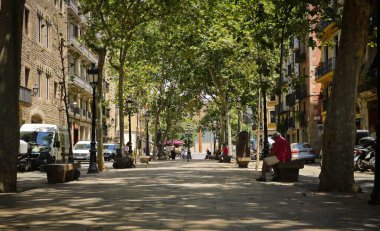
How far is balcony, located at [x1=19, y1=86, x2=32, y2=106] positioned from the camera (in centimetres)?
3203

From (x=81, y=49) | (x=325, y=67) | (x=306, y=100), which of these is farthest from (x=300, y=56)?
(x=81, y=49)

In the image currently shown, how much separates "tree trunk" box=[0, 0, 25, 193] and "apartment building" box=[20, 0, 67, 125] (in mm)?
18999

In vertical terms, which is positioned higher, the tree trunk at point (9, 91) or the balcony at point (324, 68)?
the balcony at point (324, 68)

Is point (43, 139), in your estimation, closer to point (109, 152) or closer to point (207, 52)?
point (207, 52)

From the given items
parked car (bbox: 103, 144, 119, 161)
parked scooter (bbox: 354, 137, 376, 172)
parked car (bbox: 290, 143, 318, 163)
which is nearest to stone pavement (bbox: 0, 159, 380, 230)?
parked scooter (bbox: 354, 137, 376, 172)

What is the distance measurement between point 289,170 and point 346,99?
4405 mm

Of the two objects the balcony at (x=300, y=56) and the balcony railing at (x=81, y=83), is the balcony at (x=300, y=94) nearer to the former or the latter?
the balcony at (x=300, y=56)

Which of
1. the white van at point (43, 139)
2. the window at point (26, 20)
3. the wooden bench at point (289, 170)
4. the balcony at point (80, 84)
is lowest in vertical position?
the wooden bench at point (289, 170)

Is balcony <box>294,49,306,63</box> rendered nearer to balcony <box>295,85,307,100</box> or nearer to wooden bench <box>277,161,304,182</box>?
balcony <box>295,85,307,100</box>

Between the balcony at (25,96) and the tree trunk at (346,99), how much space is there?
74.3 feet

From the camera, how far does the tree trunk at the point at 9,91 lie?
41.1ft

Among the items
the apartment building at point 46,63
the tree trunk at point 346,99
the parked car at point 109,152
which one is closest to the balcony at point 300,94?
the parked car at point 109,152

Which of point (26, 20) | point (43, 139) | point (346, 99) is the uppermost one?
point (26, 20)

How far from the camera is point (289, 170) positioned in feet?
54.5
